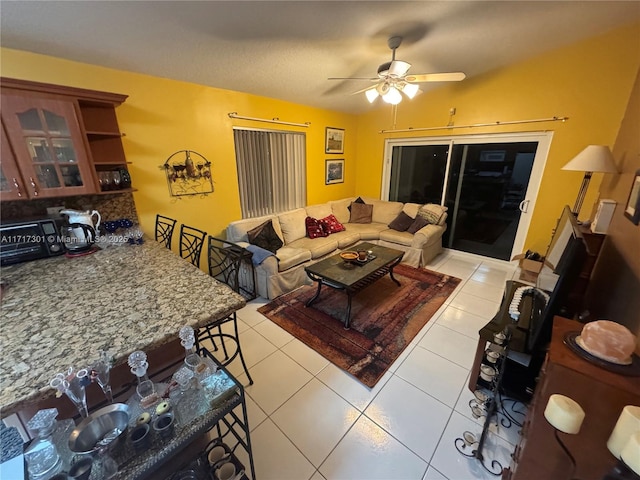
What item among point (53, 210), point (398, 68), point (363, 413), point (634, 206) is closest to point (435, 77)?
point (398, 68)

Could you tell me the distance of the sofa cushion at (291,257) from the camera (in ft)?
9.63

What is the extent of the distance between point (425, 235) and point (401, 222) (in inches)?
23.5

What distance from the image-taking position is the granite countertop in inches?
33.9

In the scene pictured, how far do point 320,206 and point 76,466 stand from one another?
3782mm

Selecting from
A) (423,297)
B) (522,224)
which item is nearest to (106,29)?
(423,297)

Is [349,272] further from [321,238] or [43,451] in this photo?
[43,451]

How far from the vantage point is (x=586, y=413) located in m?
0.85

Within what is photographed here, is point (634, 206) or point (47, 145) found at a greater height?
point (47, 145)

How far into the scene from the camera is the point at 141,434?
2.61ft

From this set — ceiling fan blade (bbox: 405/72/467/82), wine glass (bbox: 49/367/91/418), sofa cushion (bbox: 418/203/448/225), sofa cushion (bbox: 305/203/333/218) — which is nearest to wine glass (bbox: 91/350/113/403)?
wine glass (bbox: 49/367/91/418)

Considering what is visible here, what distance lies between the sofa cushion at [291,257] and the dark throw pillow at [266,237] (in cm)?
11

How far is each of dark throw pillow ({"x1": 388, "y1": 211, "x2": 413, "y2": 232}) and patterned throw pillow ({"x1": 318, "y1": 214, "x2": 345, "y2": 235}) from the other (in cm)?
86

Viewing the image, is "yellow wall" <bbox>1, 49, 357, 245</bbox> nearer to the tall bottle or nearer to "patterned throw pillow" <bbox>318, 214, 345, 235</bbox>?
"patterned throw pillow" <bbox>318, 214, 345, 235</bbox>

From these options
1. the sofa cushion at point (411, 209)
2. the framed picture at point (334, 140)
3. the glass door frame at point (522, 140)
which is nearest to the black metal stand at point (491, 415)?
the glass door frame at point (522, 140)
